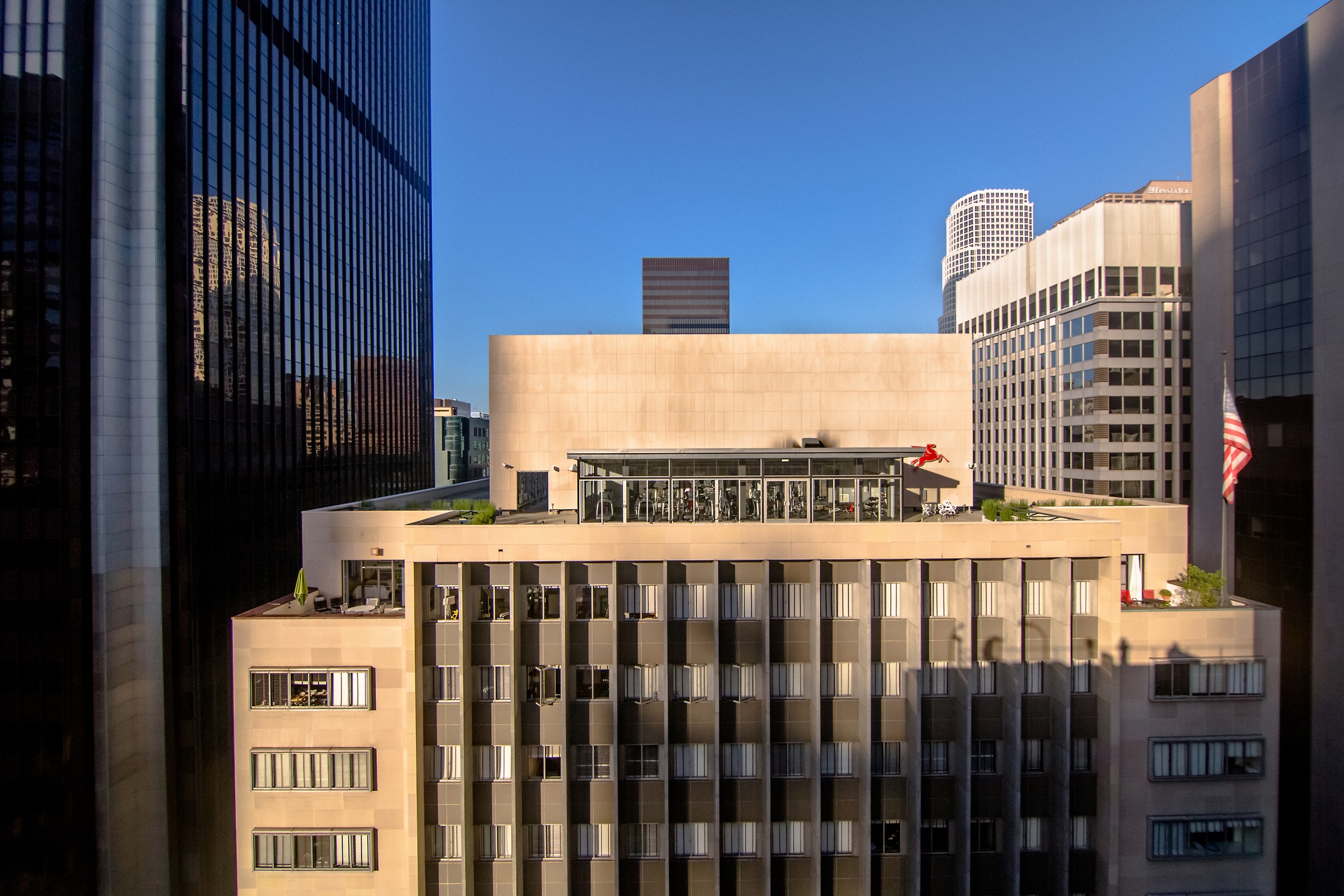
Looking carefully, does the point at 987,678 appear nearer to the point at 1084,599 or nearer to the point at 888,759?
the point at 1084,599

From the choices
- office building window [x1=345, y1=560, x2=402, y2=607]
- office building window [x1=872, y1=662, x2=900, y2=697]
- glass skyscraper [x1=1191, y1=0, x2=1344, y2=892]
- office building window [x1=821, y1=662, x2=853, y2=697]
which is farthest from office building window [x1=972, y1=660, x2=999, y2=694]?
office building window [x1=345, y1=560, x2=402, y2=607]

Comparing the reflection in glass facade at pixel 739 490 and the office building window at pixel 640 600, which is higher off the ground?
the reflection in glass facade at pixel 739 490

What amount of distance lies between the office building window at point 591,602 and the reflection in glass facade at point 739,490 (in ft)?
13.0

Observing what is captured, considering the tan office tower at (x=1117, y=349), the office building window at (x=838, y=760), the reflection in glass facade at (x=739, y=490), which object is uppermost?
the tan office tower at (x=1117, y=349)

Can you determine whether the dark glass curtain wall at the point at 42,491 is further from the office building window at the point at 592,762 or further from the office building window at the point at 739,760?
the office building window at the point at 739,760

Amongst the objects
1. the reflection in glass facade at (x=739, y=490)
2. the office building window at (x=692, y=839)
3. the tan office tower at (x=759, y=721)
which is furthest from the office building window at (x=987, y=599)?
the office building window at (x=692, y=839)

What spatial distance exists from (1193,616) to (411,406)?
3219 inches

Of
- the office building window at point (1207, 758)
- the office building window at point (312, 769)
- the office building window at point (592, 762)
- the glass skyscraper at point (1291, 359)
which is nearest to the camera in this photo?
the office building window at point (312, 769)

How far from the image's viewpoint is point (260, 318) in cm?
4272

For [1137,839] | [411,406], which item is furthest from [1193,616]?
[411,406]

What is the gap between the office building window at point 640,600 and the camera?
25.6 m

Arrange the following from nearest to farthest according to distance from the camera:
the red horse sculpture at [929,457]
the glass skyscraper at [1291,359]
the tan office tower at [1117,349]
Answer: the glass skyscraper at [1291,359]
the red horse sculpture at [929,457]
the tan office tower at [1117,349]

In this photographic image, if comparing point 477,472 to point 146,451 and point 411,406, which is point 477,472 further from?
point 146,451

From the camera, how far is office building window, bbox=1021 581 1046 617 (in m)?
25.7
